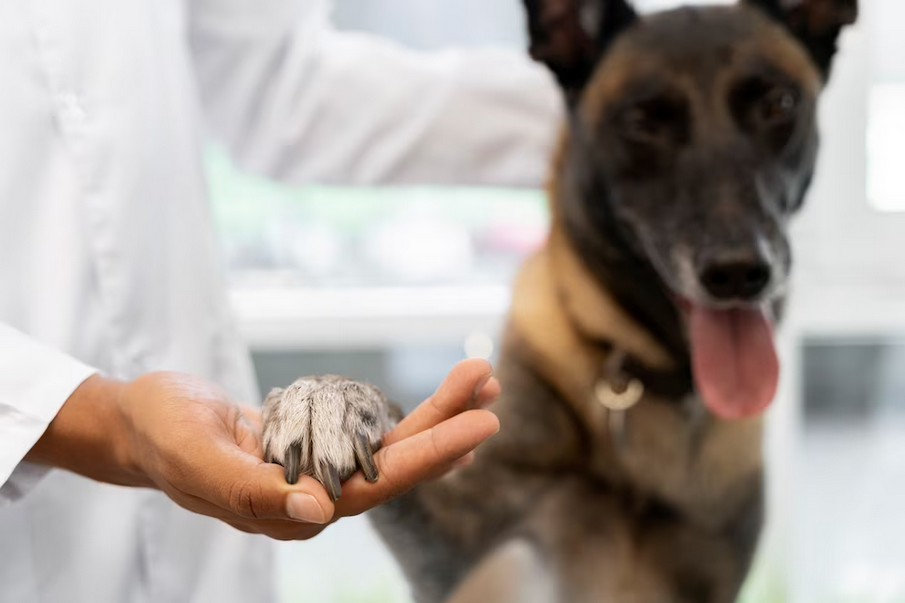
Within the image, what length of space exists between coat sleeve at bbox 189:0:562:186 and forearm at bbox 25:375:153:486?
1.97 ft

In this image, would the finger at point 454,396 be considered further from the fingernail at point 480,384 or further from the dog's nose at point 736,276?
the dog's nose at point 736,276

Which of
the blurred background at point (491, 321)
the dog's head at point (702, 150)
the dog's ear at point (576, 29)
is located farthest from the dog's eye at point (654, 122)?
the blurred background at point (491, 321)

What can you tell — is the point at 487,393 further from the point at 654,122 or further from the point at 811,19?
the point at 811,19

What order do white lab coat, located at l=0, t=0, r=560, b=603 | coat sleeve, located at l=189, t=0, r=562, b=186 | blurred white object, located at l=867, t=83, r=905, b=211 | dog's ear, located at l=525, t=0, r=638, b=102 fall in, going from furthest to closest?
blurred white object, located at l=867, t=83, r=905, b=211 < coat sleeve, located at l=189, t=0, r=562, b=186 < dog's ear, located at l=525, t=0, r=638, b=102 < white lab coat, located at l=0, t=0, r=560, b=603

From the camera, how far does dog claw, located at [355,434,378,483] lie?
21.2 inches

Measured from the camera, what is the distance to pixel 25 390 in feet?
2.05

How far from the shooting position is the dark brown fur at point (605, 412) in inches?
37.7

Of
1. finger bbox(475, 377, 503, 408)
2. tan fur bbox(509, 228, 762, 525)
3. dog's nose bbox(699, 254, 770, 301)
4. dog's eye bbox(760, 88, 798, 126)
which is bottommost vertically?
tan fur bbox(509, 228, 762, 525)

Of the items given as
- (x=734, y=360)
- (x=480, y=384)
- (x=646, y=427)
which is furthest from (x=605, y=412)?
(x=480, y=384)

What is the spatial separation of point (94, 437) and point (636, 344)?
67 centimetres

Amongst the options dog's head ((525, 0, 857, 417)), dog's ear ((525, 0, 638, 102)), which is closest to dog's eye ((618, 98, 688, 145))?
dog's head ((525, 0, 857, 417))

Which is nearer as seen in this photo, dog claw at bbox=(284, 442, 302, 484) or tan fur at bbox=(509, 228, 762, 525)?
dog claw at bbox=(284, 442, 302, 484)

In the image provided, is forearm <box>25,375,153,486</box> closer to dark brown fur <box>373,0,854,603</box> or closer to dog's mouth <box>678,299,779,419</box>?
dark brown fur <box>373,0,854,603</box>

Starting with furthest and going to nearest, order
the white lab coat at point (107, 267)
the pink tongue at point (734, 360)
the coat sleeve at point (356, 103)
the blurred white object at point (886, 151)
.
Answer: the blurred white object at point (886, 151) → the coat sleeve at point (356, 103) → the pink tongue at point (734, 360) → the white lab coat at point (107, 267)
